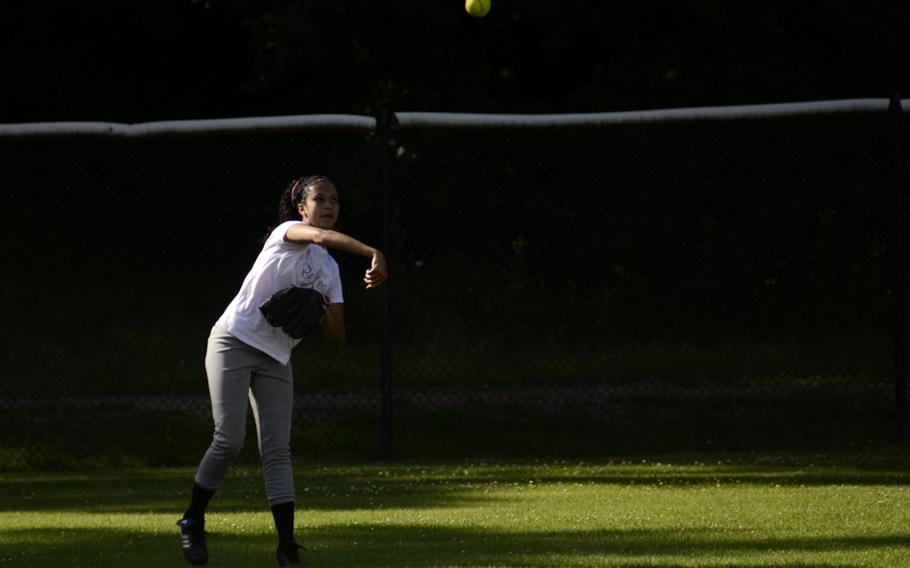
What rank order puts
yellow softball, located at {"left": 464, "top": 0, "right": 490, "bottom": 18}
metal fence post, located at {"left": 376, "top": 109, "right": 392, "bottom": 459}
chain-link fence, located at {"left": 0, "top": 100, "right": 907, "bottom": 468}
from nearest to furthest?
yellow softball, located at {"left": 464, "top": 0, "right": 490, "bottom": 18} → metal fence post, located at {"left": 376, "top": 109, "right": 392, "bottom": 459} → chain-link fence, located at {"left": 0, "top": 100, "right": 907, "bottom": 468}

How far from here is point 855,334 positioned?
12523 millimetres

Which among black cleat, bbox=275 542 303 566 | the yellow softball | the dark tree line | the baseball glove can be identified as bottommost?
black cleat, bbox=275 542 303 566

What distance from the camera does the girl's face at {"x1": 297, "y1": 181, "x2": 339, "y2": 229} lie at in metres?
6.20

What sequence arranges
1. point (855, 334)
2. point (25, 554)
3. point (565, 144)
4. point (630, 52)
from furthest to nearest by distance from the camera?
point (630, 52), point (565, 144), point (855, 334), point (25, 554)

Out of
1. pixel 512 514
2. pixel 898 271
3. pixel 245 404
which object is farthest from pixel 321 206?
pixel 898 271

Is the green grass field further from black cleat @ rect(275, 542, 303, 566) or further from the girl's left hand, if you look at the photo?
the girl's left hand

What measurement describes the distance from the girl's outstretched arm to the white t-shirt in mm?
79

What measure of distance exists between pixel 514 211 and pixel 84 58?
8.95 m

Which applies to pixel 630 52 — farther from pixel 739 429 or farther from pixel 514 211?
pixel 739 429

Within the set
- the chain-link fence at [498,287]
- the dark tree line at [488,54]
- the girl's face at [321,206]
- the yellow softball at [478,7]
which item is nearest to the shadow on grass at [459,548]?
the girl's face at [321,206]

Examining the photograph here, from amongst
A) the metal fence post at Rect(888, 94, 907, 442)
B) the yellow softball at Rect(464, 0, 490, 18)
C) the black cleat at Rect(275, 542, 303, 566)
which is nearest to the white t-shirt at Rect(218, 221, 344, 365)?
the black cleat at Rect(275, 542, 303, 566)

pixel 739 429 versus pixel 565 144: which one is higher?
pixel 565 144

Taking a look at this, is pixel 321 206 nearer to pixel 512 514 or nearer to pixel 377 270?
pixel 377 270

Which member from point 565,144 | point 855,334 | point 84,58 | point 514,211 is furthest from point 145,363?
point 84,58
